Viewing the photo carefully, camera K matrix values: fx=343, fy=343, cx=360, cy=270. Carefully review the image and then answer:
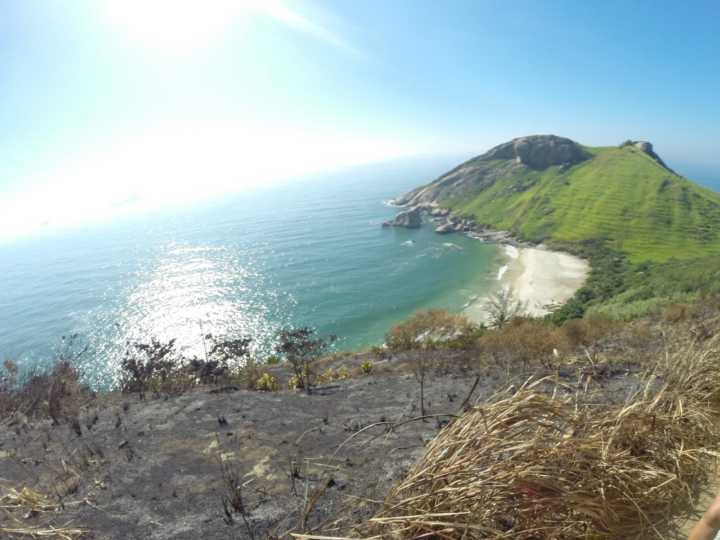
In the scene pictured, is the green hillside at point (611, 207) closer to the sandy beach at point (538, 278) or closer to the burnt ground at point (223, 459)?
the sandy beach at point (538, 278)

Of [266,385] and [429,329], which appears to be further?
[429,329]

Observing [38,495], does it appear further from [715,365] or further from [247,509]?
[715,365]

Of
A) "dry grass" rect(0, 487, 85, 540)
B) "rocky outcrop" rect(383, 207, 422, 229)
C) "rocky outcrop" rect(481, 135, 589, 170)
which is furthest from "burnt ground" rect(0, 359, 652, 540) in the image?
"rocky outcrop" rect(481, 135, 589, 170)

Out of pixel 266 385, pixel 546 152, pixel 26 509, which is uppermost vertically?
pixel 546 152

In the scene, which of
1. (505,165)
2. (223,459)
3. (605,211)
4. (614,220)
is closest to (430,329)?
(223,459)

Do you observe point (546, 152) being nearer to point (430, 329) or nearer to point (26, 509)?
point (430, 329)

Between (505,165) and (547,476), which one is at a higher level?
(505,165)

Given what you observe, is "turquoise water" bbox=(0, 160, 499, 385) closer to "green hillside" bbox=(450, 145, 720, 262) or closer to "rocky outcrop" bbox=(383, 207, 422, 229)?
"rocky outcrop" bbox=(383, 207, 422, 229)

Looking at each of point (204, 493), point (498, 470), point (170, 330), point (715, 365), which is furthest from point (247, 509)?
point (170, 330)
